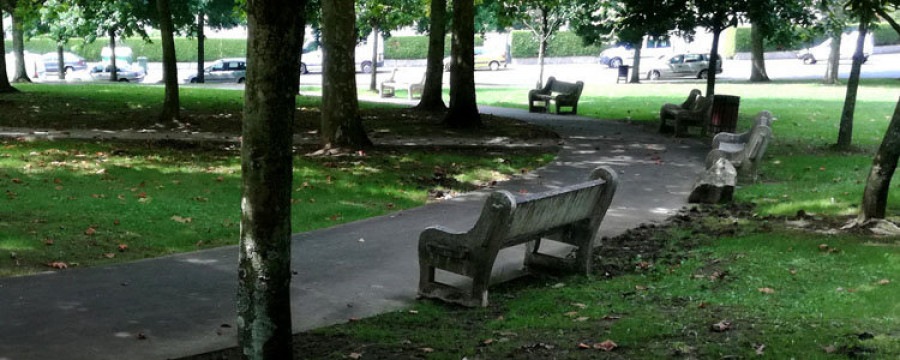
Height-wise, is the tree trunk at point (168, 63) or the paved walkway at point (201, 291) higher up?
the tree trunk at point (168, 63)

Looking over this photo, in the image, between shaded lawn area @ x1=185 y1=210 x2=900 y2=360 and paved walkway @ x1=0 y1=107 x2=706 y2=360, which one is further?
paved walkway @ x1=0 y1=107 x2=706 y2=360

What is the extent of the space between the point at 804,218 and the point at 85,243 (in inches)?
318

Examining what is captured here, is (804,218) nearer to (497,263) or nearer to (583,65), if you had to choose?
(497,263)

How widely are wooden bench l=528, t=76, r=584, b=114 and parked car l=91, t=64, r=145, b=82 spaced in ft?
102

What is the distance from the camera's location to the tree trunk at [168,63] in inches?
723

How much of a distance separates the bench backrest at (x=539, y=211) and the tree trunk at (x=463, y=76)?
1184 centimetres

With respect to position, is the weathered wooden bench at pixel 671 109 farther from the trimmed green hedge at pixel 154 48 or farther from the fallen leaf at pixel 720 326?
the trimmed green hedge at pixel 154 48

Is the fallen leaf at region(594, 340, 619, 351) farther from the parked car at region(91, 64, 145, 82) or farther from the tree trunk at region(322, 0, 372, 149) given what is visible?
the parked car at region(91, 64, 145, 82)

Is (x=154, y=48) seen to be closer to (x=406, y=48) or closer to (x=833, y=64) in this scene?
(x=406, y=48)

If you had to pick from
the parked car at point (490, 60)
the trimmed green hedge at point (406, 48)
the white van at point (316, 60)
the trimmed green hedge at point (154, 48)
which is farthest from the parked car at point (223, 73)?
the trimmed green hedge at point (406, 48)

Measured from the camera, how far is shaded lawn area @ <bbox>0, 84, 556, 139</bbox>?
1888 cm

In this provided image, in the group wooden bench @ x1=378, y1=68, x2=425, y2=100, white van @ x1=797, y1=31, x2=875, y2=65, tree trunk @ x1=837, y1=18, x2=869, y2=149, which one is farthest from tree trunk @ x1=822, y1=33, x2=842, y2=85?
tree trunk @ x1=837, y1=18, x2=869, y2=149

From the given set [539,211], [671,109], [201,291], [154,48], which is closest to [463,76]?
[671,109]

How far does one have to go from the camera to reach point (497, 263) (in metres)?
8.88
